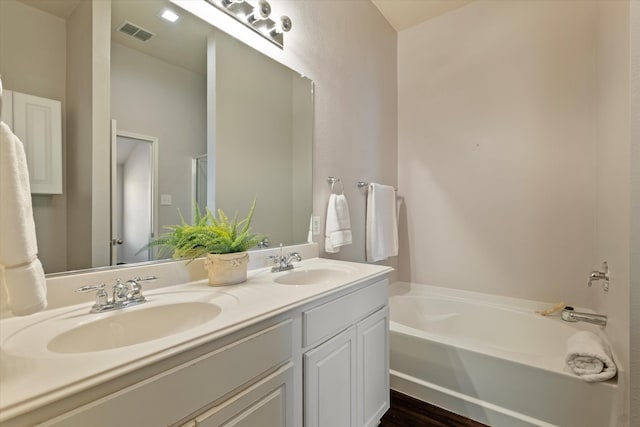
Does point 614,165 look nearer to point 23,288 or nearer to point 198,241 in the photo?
point 198,241

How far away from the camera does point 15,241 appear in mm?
500

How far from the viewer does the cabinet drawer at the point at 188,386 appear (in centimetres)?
52

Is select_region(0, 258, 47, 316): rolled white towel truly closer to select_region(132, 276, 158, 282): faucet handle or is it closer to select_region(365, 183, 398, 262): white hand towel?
select_region(132, 276, 158, 282): faucet handle

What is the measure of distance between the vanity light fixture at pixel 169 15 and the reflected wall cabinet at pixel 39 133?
58 cm

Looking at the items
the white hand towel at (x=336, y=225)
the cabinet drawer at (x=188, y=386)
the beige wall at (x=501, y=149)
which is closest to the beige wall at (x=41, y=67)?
the cabinet drawer at (x=188, y=386)

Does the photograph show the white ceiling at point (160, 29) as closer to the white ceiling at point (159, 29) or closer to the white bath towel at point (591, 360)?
the white ceiling at point (159, 29)

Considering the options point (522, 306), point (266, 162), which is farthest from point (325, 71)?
point (522, 306)

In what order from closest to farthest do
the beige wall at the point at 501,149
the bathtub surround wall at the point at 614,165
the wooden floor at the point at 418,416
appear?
the bathtub surround wall at the point at 614,165
the wooden floor at the point at 418,416
the beige wall at the point at 501,149

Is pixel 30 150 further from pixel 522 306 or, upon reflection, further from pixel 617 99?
pixel 522 306

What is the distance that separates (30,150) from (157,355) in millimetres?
771

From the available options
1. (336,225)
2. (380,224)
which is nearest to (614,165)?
(380,224)

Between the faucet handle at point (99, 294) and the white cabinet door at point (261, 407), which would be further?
the faucet handle at point (99, 294)

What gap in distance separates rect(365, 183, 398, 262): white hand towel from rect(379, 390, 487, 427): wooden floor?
3.16 ft

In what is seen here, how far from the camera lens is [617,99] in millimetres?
1372
